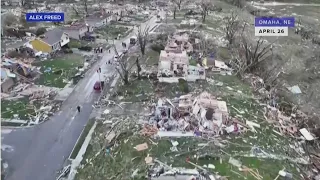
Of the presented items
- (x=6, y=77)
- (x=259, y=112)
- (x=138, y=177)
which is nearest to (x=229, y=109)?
(x=259, y=112)

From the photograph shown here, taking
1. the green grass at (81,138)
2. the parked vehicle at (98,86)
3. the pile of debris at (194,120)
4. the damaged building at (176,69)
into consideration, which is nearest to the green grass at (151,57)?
the damaged building at (176,69)

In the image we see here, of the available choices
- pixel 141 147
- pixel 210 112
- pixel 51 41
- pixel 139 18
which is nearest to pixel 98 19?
pixel 139 18

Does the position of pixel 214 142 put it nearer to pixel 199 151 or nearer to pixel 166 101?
pixel 199 151

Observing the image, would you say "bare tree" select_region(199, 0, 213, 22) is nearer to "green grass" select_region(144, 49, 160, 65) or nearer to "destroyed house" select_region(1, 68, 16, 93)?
"green grass" select_region(144, 49, 160, 65)

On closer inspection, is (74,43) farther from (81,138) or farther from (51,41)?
(81,138)

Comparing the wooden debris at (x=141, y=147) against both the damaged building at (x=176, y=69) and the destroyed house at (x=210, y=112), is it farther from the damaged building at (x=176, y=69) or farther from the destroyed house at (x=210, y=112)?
the damaged building at (x=176, y=69)

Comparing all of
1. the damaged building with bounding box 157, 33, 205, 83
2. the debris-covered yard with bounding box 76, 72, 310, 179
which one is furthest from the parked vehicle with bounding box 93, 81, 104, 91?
the damaged building with bounding box 157, 33, 205, 83
